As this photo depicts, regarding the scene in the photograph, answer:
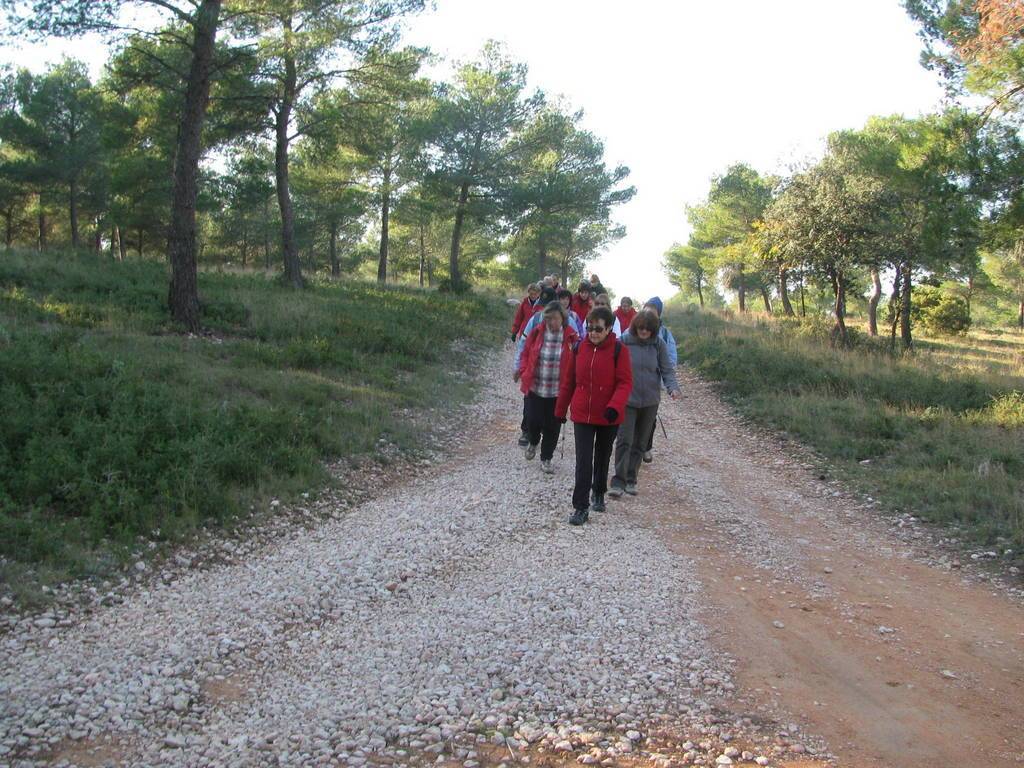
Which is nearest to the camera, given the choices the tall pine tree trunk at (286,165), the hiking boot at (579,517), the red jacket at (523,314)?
the hiking boot at (579,517)

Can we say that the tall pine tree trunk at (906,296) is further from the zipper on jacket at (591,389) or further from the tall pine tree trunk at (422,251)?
the tall pine tree trunk at (422,251)

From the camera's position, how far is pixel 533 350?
8594 mm

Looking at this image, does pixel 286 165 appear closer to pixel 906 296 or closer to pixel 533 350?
pixel 533 350

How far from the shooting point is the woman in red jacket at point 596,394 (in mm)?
6770

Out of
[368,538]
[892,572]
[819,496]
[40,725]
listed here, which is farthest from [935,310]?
Result: [40,725]

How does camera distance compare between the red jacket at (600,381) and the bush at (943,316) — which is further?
the bush at (943,316)

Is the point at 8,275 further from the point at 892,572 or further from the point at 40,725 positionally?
the point at 892,572

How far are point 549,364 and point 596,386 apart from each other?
5.60 ft

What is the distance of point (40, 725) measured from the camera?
3588 mm

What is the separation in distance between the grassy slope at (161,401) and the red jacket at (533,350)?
1.91m

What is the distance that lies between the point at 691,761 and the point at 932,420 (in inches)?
384

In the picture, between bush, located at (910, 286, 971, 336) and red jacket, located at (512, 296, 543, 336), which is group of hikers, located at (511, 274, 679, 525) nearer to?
red jacket, located at (512, 296, 543, 336)

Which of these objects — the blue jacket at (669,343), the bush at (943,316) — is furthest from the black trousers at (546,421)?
the bush at (943,316)

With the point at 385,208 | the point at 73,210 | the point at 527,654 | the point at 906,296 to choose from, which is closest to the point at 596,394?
the point at 527,654
